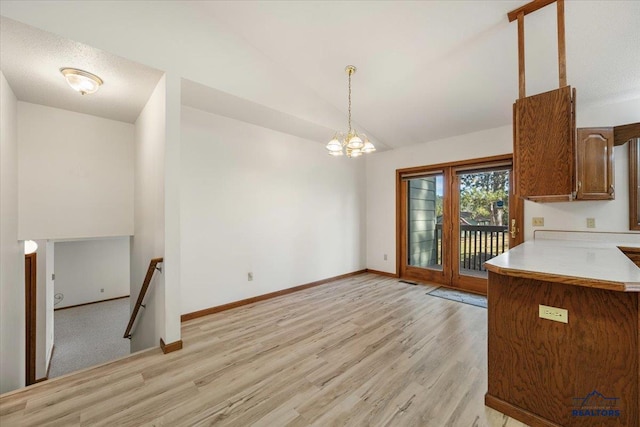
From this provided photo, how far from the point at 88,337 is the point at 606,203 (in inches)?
351

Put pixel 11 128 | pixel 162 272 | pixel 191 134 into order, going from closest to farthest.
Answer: pixel 162 272 → pixel 11 128 → pixel 191 134

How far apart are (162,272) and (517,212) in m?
4.66

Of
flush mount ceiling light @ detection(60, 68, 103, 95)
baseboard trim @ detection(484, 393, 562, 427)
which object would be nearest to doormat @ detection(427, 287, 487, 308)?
baseboard trim @ detection(484, 393, 562, 427)

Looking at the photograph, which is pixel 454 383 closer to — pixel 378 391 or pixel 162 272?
pixel 378 391

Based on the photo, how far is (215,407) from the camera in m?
1.69

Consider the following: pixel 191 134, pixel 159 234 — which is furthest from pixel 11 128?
pixel 159 234

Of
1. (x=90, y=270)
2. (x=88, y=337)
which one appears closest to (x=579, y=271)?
(x=88, y=337)

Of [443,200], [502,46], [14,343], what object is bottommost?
[14,343]

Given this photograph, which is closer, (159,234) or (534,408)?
(534,408)

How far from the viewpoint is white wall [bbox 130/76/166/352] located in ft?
8.18

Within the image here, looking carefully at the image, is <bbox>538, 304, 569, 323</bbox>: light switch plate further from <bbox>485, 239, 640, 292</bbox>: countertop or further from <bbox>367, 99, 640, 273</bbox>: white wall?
<bbox>367, 99, 640, 273</bbox>: white wall

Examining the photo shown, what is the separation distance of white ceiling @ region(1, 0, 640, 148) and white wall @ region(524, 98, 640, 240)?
0.51 ft

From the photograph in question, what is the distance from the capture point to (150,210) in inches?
114

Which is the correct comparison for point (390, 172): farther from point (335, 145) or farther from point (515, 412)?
point (515, 412)
